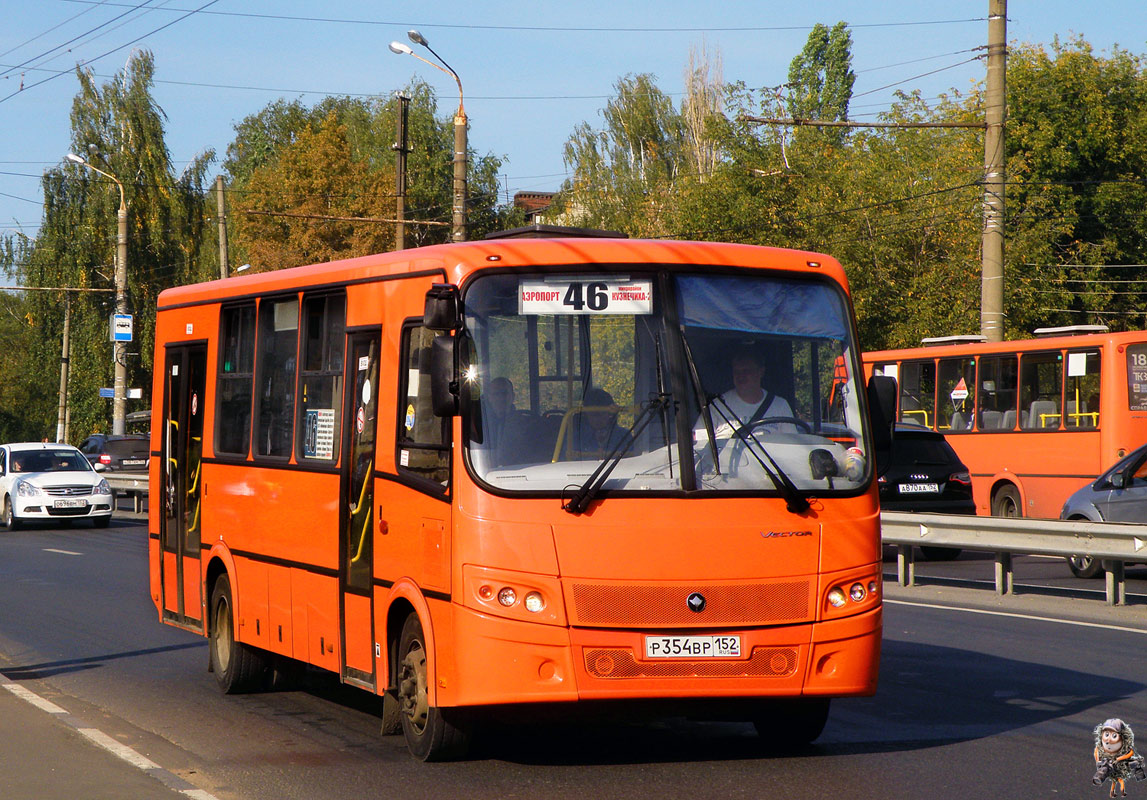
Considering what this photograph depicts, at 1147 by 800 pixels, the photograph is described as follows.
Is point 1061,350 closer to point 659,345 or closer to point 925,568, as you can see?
point 925,568

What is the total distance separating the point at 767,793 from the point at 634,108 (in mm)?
60470

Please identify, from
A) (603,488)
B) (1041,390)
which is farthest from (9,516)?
(603,488)

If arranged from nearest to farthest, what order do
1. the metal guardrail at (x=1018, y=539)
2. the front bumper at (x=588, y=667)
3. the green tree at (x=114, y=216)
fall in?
1. the front bumper at (x=588, y=667)
2. the metal guardrail at (x=1018, y=539)
3. the green tree at (x=114, y=216)

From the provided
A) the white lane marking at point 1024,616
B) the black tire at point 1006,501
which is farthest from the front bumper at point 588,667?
the black tire at point 1006,501

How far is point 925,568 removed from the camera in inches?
840

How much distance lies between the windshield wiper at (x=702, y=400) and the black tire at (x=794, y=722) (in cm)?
142

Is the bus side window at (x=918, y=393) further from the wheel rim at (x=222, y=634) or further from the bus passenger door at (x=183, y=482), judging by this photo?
the wheel rim at (x=222, y=634)

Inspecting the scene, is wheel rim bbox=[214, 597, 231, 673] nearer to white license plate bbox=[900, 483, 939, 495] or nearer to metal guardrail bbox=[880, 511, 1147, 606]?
metal guardrail bbox=[880, 511, 1147, 606]

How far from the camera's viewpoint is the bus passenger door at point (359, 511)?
8.42m

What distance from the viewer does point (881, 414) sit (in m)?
8.16

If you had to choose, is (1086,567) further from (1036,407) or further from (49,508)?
(49,508)

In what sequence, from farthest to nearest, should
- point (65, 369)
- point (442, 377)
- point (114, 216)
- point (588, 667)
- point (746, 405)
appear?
point (65, 369), point (114, 216), point (746, 405), point (442, 377), point (588, 667)

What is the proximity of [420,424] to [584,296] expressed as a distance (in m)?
1.04

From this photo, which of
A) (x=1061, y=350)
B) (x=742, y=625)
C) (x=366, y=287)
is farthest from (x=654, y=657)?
(x=1061, y=350)
